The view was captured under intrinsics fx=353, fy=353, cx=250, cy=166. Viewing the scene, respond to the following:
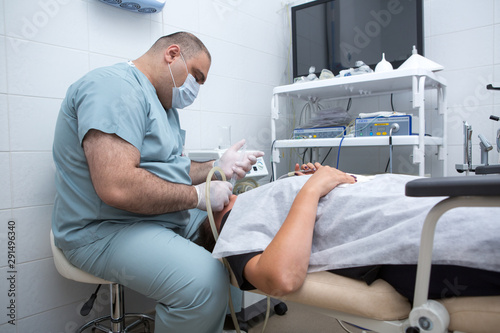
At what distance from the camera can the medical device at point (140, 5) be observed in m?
1.57

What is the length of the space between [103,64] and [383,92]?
1.64m

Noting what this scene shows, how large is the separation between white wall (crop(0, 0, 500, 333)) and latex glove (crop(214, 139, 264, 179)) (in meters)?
0.53

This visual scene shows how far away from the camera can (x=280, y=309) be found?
5.57 feet

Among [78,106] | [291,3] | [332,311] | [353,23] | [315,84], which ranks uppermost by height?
[291,3]

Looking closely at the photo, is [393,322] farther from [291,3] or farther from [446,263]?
[291,3]

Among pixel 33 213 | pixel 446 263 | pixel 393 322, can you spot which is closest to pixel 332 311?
pixel 393 322

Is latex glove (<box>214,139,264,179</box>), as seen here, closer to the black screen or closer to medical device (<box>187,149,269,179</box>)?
medical device (<box>187,149,269,179</box>)

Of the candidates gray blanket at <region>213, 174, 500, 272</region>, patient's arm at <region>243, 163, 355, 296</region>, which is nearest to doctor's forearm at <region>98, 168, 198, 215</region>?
gray blanket at <region>213, 174, 500, 272</region>

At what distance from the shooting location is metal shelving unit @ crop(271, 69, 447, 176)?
1660 mm

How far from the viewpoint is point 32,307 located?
1367 millimetres

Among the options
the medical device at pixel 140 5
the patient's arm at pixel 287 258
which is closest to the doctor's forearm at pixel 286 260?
the patient's arm at pixel 287 258

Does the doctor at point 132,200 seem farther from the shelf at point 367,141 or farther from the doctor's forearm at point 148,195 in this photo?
the shelf at point 367,141

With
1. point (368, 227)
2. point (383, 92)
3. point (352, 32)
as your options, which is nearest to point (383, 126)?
point (383, 92)

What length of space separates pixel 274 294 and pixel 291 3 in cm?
244
